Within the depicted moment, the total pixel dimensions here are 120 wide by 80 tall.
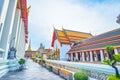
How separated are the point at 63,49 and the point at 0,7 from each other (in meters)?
A: 15.4

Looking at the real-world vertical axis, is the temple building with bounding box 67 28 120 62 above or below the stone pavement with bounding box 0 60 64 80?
above

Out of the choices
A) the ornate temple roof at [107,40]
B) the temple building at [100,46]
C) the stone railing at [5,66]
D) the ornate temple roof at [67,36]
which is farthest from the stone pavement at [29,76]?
the ornate temple roof at [67,36]

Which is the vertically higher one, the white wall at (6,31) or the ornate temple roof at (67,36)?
the ornate temple roof at (67,36)

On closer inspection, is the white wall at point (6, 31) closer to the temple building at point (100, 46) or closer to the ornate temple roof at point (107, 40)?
the temple building at point (100, 46)

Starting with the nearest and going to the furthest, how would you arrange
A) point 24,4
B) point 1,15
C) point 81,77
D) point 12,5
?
point 81,77, point 1,15, point 12,5, point 24,4

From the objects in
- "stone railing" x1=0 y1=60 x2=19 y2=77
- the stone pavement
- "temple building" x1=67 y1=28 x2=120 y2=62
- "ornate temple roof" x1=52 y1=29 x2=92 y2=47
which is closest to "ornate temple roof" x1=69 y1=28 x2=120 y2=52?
"temple building" x1=67 y1=28 x2=120 y2=62

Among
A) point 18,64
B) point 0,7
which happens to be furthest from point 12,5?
point 18,64

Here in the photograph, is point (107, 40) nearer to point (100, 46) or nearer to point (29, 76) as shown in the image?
point (100, 46)

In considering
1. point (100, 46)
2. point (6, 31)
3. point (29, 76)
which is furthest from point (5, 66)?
point (100, 46)

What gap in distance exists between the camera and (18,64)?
11.7 metres

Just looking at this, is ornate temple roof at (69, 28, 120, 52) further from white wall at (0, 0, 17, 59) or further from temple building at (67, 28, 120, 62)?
white wall at (0, 0, 17, 59)

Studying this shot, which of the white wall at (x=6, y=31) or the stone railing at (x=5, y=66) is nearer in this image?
the stone railing at (x=5, y=66)

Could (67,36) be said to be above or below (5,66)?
above

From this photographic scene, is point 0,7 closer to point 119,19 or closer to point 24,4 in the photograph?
point 119,19
